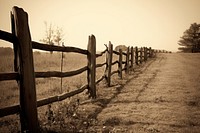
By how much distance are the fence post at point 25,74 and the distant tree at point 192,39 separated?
56134 millimetres

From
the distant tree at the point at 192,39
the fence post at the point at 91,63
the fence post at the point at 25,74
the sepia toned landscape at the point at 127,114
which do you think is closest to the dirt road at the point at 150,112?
the sepia toned landscape at the point at 127,114

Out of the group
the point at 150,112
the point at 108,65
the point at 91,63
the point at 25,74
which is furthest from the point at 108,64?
the point at 25,74

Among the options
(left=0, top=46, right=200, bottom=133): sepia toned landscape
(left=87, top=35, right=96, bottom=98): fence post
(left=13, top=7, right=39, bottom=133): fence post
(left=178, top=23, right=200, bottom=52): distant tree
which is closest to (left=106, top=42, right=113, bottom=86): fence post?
(left=0, top=46, right=200, bottom=133): sepia toned landscape

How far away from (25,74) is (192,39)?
58.2 meters

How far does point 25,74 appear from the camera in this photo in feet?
10.4

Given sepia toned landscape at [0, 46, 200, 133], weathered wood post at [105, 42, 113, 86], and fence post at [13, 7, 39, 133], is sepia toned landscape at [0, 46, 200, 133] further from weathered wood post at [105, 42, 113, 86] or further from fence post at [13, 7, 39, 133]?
weathered wood post at [105, 42, 113, 86]

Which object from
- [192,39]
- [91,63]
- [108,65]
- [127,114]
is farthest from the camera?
[192,39]

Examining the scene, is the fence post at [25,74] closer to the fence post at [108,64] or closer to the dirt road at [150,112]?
the dirt road at [150,112]

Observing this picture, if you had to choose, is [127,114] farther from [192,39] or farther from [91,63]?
[192,39]

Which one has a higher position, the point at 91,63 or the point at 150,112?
the point at 91,63

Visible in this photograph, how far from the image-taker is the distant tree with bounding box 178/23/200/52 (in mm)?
53750

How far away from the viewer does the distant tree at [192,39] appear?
176ft

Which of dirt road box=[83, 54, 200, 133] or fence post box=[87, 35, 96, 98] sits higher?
fence post box=[87, 35, 96, 98]

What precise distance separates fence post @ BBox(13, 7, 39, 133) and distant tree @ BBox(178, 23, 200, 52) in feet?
184
